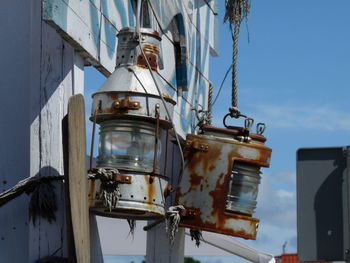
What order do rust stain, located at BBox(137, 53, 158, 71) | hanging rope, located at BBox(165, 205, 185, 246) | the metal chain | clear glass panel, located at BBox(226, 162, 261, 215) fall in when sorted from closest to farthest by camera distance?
1. rust stain, located at BBox(137, 53, 158, 71)
2. hanging rope, located at BBox(165, 205, 185, 246)
3. clear glass panel, located at BBox(226, 162, 261, 215)
4. the metal chain

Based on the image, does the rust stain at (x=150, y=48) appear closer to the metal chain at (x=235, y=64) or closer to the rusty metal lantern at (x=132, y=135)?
the rusty metal lantern at (x=132, y=135)

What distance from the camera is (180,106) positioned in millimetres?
7617

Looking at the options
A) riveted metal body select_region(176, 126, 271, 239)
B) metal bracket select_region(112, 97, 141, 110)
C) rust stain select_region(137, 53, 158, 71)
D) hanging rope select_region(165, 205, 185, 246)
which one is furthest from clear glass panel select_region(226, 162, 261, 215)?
metal bracket select_region(112, 97, 141, 110)

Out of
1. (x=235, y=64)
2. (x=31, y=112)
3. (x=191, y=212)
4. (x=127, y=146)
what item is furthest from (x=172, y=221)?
(x=235, y=64)

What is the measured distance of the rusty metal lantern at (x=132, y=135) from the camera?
4750 millimetres

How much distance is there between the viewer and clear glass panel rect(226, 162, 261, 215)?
5.76 m

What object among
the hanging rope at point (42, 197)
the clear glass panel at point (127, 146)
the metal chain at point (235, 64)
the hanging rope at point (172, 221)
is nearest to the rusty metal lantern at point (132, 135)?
the clear glass panel at point (127, 146)

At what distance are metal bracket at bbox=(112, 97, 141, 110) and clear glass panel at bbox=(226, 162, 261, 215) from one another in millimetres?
1154

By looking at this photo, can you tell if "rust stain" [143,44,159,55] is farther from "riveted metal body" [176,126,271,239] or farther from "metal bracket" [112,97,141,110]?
"riveted metal body" [176,126,271,239]

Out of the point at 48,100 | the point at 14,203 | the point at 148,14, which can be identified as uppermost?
the point at 148,14

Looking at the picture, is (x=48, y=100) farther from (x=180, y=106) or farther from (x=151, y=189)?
(x=180, y=106)

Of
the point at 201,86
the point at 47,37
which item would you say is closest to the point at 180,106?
the point at 201,86

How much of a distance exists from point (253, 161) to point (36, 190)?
56.8 inches

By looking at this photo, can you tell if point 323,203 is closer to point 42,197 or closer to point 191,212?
point 191,212
